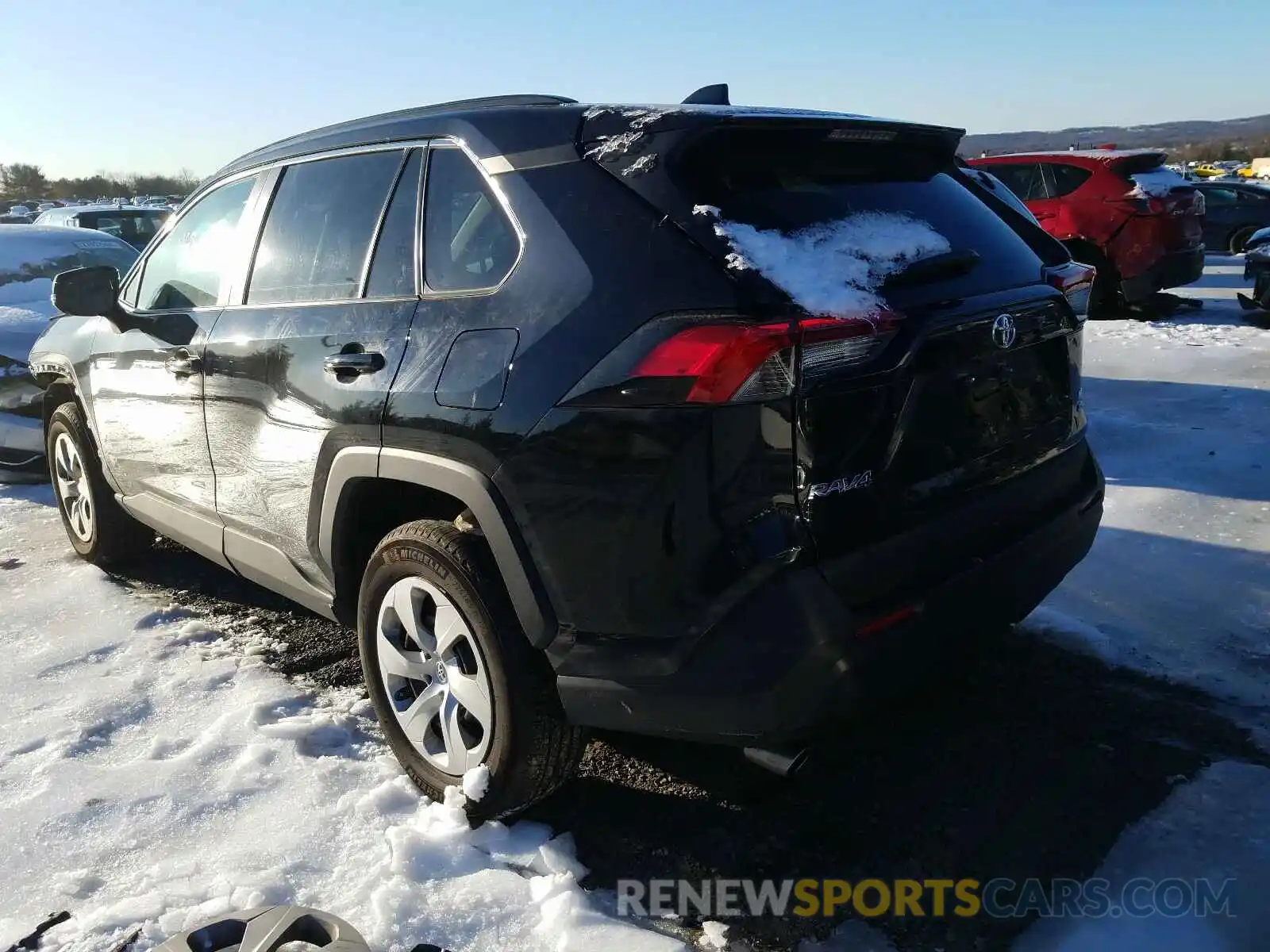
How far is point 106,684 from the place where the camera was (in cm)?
349

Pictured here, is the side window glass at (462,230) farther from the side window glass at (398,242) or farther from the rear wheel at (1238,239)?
the rear wheel at (1238,239)

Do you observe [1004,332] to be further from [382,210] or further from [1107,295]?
[1107,295]

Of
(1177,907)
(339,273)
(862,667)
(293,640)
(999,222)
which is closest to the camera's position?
(862,667)

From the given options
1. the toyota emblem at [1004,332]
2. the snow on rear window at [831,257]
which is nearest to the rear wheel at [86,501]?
the snow on rear window at [831,257]

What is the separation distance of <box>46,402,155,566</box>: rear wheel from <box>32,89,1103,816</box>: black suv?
1842 millimetres

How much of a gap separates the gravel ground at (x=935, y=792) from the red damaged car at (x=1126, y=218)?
822cm

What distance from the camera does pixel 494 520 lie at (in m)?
2.30

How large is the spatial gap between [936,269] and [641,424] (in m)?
0.82

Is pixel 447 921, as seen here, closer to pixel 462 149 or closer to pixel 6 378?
pixel 462 149

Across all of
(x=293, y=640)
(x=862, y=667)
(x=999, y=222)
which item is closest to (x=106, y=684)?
(x=293, y=640)

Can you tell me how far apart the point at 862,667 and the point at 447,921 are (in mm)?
1121

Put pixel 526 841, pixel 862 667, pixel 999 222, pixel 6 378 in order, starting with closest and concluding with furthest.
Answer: pixel 862 667
pixel 526 841
pixel 999 222
pixel 6 378

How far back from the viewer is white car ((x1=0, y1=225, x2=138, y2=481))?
6.11m

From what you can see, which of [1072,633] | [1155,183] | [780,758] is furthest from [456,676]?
[1155,183]
